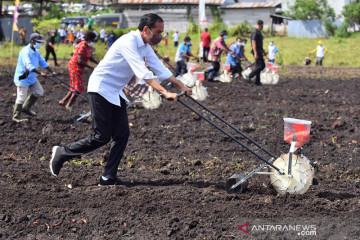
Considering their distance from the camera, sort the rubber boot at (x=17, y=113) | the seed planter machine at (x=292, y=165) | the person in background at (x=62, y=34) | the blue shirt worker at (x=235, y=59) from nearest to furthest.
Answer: the seed planter machine at (x=292, y=165)
the rubber boot at (x=17, y=113)
the blue shirt worker at (x=235, y=59)
the person in background at (x=62, y=34)

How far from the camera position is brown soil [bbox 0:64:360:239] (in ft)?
15.9

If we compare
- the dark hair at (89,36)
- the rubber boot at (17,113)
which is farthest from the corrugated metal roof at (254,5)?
the rubber boot at (17,113)

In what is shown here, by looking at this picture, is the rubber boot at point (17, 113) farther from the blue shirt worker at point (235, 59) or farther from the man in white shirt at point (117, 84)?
the blue shirt worker at point (235, 59)

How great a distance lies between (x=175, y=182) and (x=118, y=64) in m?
1.55

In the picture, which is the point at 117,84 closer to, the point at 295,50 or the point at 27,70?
the point at 27,70

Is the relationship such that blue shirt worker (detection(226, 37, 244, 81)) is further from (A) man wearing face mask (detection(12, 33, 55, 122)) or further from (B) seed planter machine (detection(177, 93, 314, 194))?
(B) seed planter machine (detection(177, 93, 314, 194))

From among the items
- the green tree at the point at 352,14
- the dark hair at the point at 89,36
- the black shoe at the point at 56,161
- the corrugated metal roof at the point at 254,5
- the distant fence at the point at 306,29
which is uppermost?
the corrugated metal roof at the point at 254,5

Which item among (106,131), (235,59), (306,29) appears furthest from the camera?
(306,29)

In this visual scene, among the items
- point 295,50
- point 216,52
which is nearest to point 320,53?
point 295,50

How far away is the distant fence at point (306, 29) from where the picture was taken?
141 ft

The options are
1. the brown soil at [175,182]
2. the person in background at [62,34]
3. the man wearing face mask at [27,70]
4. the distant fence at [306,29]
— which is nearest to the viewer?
the brown soil at [175,182]

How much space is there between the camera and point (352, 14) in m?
40.3

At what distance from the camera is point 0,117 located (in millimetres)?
10562

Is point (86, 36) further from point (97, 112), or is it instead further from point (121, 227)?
point (121, 227)
